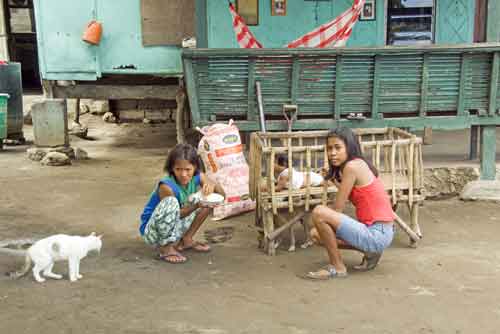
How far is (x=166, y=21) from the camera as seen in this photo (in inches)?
358

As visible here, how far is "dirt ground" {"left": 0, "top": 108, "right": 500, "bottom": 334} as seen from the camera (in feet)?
11.6

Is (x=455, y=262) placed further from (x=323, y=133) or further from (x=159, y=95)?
(x=159, y=95)

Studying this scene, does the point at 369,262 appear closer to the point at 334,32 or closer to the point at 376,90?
the point at 376,90

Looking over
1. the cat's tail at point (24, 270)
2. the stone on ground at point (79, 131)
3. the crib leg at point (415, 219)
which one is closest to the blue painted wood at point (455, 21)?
the crib leg at point (415, 219)

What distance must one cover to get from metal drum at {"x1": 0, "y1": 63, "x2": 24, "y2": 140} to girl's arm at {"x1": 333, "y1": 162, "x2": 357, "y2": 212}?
7.66 meters

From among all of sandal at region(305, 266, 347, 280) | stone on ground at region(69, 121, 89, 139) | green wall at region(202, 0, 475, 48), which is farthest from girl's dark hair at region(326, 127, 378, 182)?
stone on ground at region(69, 121, 89, 139)

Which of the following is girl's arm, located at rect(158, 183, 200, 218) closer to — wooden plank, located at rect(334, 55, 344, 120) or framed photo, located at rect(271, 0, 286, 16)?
wooden plank, located at rect(334, 55, 344, 120)

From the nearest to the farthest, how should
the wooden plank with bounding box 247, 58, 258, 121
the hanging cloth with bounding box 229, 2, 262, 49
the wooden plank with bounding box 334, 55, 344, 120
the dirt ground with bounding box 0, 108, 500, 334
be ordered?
the dirt ground with bounding box 0, 108, 500, 334 < the wooden plank with bounding box 247, 58, 258, 121 < the wooden plank with bounding box 334, 55, 344, 120 < the hanging cloth with bounding box 229, 2, 262, 49

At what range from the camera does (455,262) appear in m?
4.62

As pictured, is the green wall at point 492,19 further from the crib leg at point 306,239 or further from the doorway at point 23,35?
the doorway at point 23,35

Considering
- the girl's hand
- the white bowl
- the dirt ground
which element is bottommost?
the dirt ground

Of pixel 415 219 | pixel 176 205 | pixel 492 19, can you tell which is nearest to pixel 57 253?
pixel 176 205

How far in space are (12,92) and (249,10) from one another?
14.3ft

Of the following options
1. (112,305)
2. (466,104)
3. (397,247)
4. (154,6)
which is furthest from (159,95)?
(112,305)
